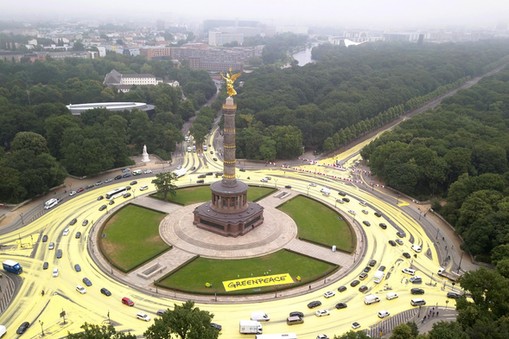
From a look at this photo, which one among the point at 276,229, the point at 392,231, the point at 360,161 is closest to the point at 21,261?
the point at 276,229

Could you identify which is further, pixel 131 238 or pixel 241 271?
pixel 131 238

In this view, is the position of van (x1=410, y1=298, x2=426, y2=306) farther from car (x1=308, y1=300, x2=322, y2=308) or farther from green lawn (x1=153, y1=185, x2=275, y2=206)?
green lawn (x1=153, y1=185, x2=275, y2=206)

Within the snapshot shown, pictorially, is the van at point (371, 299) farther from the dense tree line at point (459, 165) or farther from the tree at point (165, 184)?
the tree at point (165, 184)

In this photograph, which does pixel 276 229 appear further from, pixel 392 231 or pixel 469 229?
pixel 469 229

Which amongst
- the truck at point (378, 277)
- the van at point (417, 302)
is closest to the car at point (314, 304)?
the truck at point (378, 277)

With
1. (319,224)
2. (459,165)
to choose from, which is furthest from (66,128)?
(459,165)

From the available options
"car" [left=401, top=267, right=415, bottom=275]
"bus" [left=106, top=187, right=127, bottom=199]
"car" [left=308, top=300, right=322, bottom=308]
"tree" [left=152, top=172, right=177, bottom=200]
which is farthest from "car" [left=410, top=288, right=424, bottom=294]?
"bus" [left=106, top=187, right=127, bottom=199]

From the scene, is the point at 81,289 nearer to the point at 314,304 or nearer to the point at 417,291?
the point at 314,304
